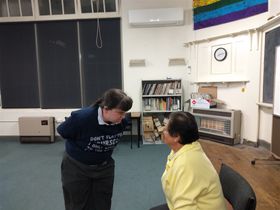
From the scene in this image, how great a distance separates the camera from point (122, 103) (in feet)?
4.56

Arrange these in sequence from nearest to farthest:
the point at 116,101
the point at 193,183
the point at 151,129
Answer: the point at 193,183
the point at 116,101
the point at 151,129

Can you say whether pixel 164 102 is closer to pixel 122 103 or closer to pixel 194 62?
pixel 194 62

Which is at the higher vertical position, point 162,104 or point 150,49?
point 150,49

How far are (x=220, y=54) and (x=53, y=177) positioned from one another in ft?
12.4

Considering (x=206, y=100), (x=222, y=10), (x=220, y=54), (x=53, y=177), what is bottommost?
(x=53, y=177)

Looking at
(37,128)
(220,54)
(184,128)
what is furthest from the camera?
(37,128)

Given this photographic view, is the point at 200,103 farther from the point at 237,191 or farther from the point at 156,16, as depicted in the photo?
the point at 237,191

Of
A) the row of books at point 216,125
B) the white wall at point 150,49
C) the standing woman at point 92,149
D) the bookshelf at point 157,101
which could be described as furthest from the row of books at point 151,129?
the standing woman at point 92,149

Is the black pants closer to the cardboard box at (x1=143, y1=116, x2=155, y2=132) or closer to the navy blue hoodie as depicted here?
the navy blue hoodie

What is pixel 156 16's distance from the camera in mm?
5016

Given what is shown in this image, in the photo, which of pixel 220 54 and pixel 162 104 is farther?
pixel 162 104

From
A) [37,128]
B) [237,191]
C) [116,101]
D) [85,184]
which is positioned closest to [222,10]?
[116,101]

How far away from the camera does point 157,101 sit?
520 cm

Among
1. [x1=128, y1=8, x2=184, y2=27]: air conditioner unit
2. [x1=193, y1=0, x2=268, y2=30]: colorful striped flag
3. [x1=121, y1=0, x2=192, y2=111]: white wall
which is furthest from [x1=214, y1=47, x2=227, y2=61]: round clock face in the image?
[x1=128, y1=8, x2=184, y2=27]: air conditioner unit
